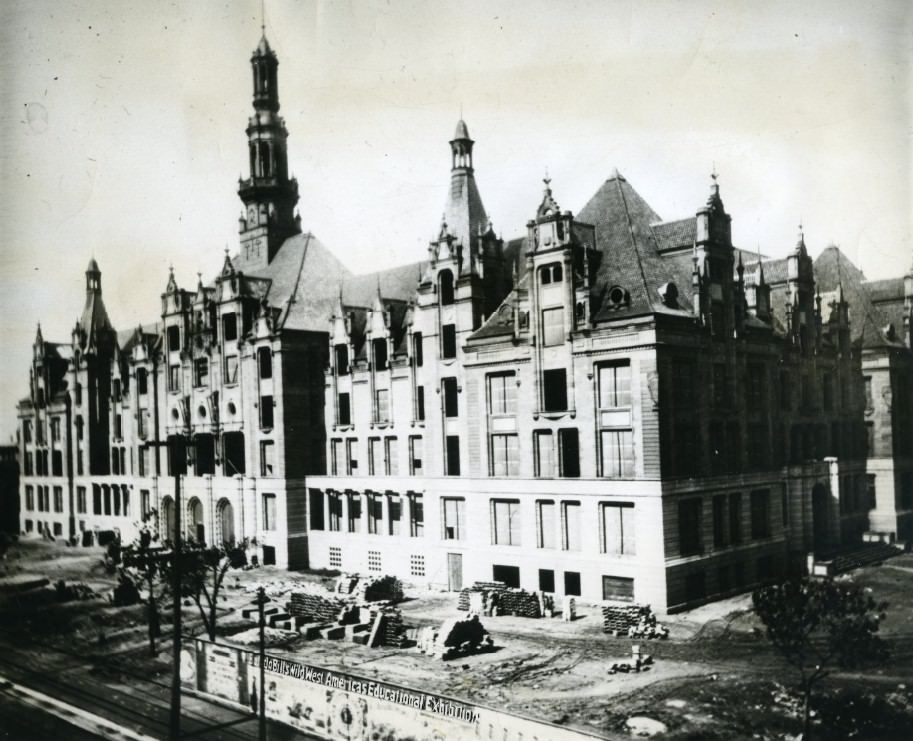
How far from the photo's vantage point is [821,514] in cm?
5653

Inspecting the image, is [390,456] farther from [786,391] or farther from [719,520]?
[786,391]

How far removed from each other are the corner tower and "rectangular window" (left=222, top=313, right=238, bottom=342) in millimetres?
7761

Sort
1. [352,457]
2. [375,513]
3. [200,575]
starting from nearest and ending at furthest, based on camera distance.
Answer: [200,575]
[375,513]
[352,457]

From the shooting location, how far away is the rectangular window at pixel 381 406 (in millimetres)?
59875

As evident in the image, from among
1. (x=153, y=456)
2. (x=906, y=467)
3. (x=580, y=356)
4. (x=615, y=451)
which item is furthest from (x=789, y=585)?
(x=153, y=456)

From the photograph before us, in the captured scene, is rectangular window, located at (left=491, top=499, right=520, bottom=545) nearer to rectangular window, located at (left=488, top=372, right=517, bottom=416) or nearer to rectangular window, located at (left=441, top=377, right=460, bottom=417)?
rectangular window, located at (left=488, top=372, right=517, bottom=416)

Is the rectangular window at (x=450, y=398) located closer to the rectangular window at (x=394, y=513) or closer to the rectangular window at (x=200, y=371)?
the rectangular window at (x=394, y=513)

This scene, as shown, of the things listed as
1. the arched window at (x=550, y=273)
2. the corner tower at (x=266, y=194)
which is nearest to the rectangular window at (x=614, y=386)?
the arched window at (x=550, y=273)

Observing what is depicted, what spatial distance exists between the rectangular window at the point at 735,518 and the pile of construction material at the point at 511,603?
11510 mm

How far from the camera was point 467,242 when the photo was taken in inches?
2232

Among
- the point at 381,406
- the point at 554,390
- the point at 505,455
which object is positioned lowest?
the point at 505,455

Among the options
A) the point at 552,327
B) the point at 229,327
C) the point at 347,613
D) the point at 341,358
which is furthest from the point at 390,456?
the point at 229,327

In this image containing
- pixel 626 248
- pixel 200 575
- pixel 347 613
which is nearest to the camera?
pixel 200 575

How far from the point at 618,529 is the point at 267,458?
104ft
